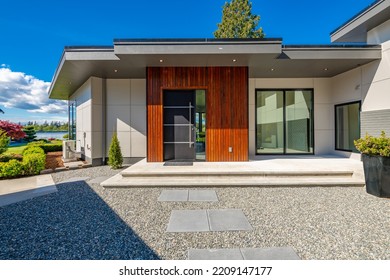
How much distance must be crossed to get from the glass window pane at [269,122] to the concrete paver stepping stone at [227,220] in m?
5.74

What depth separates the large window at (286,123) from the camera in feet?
29.0

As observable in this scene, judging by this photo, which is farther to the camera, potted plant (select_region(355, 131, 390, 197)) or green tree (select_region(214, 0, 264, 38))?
green tree (select_region(214, 0, 264, 38))

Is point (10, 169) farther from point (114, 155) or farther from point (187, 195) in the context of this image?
point (187, 195)

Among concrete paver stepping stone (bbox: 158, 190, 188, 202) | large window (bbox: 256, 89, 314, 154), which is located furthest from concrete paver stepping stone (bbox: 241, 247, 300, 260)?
large window (bbox: 256, 89, 314, 154)

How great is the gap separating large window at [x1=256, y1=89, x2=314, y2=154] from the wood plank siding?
7.06ft

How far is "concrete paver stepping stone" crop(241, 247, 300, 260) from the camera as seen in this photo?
93.1 inches

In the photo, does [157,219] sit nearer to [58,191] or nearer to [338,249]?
[338,249]

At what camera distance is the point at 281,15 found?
18.3 metres

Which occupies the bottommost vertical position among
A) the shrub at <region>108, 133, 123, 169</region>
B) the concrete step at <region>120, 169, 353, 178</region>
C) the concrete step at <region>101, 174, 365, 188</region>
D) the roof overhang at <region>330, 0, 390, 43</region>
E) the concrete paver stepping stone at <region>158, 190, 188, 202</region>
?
the concrete paver stepping stone at <region>158, 190, 188, 202</region>

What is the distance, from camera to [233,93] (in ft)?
23.3

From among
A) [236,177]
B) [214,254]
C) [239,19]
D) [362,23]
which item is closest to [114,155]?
[236,177]

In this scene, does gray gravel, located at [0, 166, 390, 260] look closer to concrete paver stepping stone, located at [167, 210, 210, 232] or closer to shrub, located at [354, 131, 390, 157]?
concrete paver stepping stone, located at [167, 210, 210, 232]

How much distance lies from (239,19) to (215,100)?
16.7 metres
